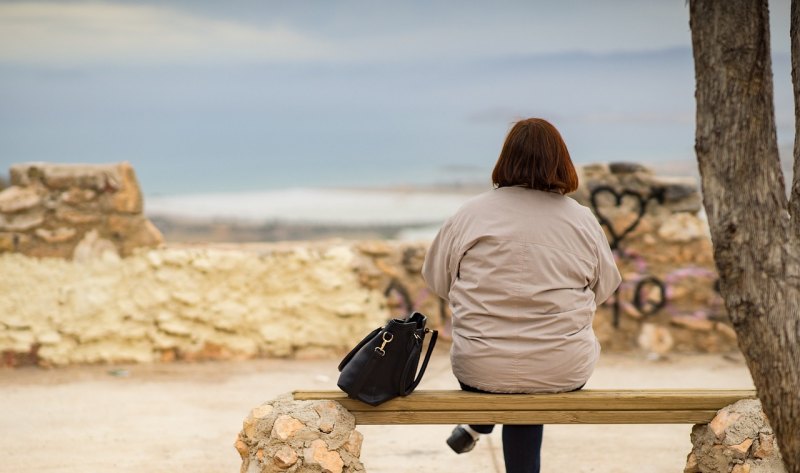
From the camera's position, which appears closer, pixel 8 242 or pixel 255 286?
pixel 8 242

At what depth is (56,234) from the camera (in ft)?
20.1

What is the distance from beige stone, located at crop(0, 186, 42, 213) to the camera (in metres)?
6.05

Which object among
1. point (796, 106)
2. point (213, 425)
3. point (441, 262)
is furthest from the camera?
point (213, 425)

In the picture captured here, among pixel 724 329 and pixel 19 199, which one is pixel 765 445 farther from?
pixel 19 199

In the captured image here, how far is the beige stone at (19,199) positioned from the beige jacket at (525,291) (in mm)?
3938

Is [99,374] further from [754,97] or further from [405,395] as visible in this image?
[754,97]

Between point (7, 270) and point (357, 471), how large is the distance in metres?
3.78

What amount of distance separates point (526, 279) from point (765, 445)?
3.25 ft

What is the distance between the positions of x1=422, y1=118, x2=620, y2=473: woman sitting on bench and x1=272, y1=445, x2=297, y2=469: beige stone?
64cm

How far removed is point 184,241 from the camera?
649 cm

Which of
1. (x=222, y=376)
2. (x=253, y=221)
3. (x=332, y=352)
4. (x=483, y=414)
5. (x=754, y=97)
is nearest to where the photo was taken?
(x=754, y=97)

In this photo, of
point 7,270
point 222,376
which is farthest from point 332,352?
point 7,270

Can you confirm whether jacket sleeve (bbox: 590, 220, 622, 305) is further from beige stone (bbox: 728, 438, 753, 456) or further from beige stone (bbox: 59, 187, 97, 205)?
beige stone (bbox: 59, 187, 97, 205)

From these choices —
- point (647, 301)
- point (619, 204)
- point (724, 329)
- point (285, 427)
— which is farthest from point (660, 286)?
point (285, 427)
